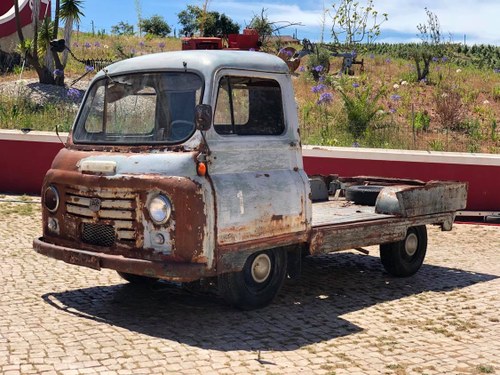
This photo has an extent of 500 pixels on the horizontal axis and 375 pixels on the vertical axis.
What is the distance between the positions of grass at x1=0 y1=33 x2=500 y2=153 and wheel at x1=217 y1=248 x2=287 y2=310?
9.55 ft

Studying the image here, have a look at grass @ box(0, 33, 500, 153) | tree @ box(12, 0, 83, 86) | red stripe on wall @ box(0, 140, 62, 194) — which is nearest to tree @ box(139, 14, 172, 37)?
grass @ box(0, 33, 500, 153)

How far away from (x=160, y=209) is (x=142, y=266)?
1.50 ft

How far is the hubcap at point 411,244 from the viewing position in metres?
8.53

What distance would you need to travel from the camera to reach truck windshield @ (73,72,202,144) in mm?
6391

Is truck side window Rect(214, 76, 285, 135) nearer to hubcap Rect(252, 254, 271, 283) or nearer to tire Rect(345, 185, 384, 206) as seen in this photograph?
hubcap Rect(252, 254, 271, 283)

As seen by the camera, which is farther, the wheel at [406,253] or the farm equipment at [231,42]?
the wheel at [406,253]

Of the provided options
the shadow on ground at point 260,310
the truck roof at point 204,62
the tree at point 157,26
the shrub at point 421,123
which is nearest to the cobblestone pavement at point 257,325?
the shadow on ground at point 260,310

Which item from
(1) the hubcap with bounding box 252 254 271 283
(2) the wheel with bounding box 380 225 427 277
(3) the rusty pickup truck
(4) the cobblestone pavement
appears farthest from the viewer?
(2) the wheel with bounding box 380 225 427 277

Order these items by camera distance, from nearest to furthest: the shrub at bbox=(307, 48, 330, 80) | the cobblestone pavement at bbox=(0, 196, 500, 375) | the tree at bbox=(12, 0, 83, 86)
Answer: the cobblestone pavement at bbox=(0, 196, 500, 375)
the tree at bbox=(12, 0, 83, 86)
the shrub at bbox=(307, 48, 330, 80)

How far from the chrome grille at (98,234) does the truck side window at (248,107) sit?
1.20 metres

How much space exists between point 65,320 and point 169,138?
1.69 metres

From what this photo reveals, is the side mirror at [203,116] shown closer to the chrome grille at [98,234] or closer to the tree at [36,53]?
the chrome grille at [98,234]

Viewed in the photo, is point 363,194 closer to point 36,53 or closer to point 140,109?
point 140,109

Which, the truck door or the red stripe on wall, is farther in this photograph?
the red stripe on wall
